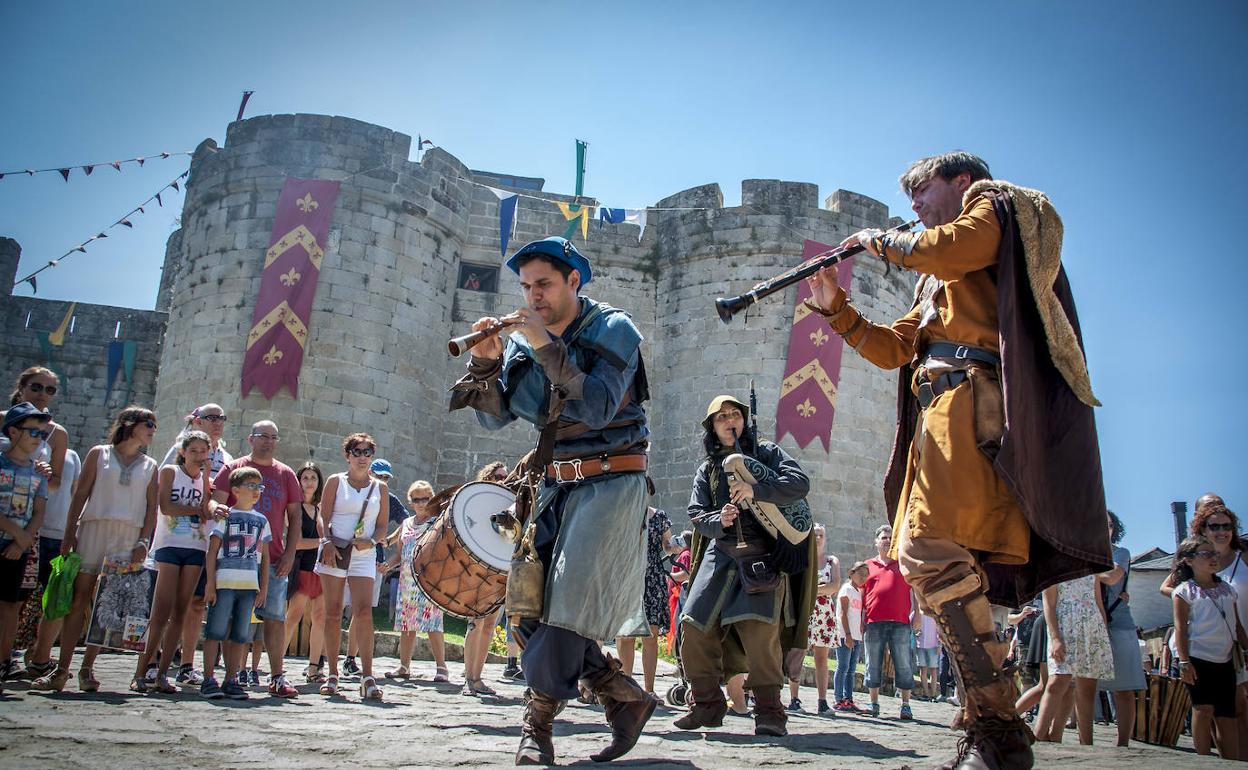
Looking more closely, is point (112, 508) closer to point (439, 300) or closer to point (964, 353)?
point (964, 353)

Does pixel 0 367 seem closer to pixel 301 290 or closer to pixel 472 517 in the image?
pixel 301 290

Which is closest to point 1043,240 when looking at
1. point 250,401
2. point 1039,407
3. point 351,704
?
point 1039,407

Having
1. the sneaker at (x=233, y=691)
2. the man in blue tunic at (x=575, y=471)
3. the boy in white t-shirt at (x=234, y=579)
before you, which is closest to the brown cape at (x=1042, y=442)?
the man in blue tunic at (x=575, y=471)

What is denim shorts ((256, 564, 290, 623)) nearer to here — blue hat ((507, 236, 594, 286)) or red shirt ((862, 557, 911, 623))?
blue hat ((507, 236, 594, 286))

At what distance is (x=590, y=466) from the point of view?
11.8ft

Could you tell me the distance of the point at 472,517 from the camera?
A: 4.55 meters

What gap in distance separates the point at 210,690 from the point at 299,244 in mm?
10764

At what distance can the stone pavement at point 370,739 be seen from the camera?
3.17 meters

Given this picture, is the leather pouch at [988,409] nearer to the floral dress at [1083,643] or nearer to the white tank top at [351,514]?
the floral dress at [1083,643]

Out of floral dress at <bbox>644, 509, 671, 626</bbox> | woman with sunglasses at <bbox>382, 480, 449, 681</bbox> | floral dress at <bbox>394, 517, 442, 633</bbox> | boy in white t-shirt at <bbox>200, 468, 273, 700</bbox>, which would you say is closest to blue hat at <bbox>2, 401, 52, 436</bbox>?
boy in white t-shirt at <bbox>200, 468, 273, 700</bbox>

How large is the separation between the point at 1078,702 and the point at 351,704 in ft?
14.1

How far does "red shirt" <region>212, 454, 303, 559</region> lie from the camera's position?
6.90 meters

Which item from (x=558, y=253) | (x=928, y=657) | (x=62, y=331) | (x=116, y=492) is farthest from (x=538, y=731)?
(x=62, y=331)

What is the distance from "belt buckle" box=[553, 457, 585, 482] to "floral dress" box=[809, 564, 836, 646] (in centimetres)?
531
